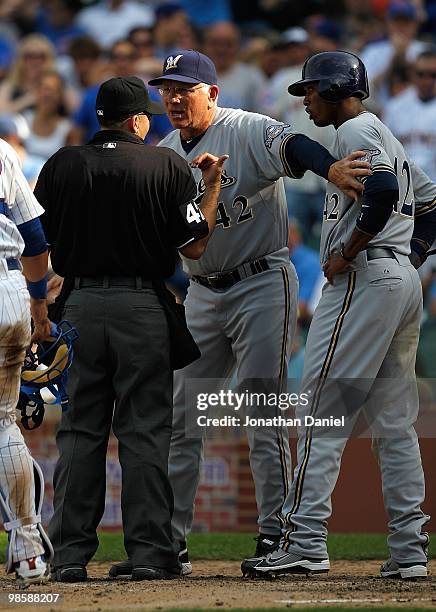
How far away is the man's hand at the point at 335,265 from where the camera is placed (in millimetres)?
5566

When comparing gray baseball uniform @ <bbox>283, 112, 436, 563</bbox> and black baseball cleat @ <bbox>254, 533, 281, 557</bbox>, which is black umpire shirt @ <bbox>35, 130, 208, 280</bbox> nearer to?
gray baseball uniform @ <bbox>283, 112, 436, 563</bbox>

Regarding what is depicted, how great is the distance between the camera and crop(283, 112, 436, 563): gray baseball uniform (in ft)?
18.2

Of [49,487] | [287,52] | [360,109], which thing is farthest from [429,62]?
[360,109]

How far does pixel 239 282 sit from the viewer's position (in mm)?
6156

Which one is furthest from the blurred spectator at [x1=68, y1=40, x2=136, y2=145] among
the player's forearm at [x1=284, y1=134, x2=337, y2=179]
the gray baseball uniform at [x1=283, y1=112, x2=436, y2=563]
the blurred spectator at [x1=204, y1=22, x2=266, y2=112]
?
the gray baseball uniform at [x1=283, y1=112, x2=436, y2=563]

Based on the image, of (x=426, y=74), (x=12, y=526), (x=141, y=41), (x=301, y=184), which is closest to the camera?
(x=12, y=526)

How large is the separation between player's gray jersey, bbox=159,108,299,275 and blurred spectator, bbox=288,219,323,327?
13.2ft

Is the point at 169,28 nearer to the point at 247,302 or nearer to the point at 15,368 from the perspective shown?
the point at 247,302

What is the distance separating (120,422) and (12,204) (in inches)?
42.7

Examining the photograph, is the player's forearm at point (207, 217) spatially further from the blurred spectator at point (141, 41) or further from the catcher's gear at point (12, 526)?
the blurred spectator at point (141, 41)

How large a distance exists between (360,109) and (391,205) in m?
0.57

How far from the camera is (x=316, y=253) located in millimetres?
10820

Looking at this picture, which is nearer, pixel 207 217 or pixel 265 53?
pixel 207 217

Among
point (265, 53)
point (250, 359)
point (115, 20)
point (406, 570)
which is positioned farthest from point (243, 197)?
point (115, 20)
